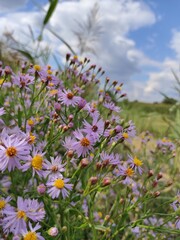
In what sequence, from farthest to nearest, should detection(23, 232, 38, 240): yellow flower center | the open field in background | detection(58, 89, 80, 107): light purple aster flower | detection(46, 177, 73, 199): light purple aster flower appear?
the open field in background < detection(58, 89, 80, 107): light purple aster flower < detection(46, 177, 73, 199): light purple aster flower < detection(23, 232, 38, 240): yellow flower center

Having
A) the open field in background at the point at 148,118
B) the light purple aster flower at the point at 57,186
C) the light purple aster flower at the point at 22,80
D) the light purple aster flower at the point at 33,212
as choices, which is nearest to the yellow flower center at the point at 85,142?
the light purple aster flower at the point at 57,186

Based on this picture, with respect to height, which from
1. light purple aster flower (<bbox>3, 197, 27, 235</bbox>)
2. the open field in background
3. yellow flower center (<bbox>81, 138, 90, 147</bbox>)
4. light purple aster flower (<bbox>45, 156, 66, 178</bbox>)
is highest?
the open field in background

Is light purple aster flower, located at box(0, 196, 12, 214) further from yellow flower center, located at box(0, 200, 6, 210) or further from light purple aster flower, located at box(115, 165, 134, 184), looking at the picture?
light purple aster flower, located at box(115, 165, 134, 184)

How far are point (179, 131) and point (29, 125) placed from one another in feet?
7.17

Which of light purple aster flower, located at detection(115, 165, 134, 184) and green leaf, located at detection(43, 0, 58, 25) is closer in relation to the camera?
light purple aster flower, located at detection(115, 165, 134, 184)

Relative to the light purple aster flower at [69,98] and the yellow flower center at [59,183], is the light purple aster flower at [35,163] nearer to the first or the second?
the yellow flower center at [59,183]

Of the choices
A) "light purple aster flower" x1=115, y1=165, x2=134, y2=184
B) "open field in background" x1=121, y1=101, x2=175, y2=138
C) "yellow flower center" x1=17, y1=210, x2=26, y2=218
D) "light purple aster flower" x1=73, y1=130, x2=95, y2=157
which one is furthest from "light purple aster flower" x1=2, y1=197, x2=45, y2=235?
"open field in background" x1=121, y1=101, x2=175, y2=138

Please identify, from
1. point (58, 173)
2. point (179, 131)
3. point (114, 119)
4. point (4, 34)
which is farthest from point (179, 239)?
point (4, 34)

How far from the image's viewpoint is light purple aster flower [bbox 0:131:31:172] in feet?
3.39

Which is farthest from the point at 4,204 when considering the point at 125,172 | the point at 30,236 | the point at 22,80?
the point at 22,80

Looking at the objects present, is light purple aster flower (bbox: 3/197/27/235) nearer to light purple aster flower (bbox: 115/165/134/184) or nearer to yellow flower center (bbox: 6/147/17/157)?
yellow flower center (bbox: 6/147/17/157)

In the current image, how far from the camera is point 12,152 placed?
3.38ft

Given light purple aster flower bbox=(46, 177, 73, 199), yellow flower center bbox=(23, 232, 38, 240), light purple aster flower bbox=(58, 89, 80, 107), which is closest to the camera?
yellow flower center bbox=(23, 232, 38, 240)

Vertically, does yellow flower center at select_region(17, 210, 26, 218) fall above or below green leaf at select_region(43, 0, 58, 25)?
below
